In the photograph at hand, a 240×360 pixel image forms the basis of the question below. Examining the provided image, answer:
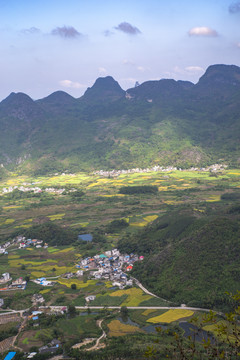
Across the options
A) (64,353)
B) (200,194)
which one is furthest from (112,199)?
(64,353)

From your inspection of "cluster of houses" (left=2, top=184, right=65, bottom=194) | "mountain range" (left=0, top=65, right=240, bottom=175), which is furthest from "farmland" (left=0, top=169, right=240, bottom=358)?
"mountain range" (left=0, top=65, right=240, bottom=175)

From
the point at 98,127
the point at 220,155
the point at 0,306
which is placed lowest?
the point at 0,306

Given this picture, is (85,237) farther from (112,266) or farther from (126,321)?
(126,321)

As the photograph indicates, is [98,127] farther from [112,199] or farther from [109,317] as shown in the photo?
[109,317]

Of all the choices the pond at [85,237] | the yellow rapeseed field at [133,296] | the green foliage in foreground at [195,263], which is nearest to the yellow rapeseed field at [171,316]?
the green foliage in foreground at [195,263]

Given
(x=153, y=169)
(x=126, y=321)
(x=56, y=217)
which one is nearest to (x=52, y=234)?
(x=56, y=217)

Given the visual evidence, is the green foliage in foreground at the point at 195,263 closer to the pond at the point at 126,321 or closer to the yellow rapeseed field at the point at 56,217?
the pond at the point at 126,321
